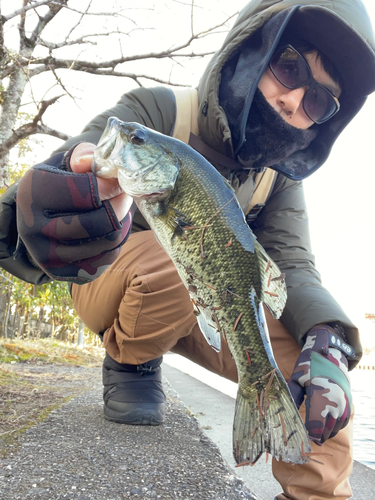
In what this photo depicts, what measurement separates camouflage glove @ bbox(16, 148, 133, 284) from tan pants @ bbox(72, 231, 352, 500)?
81cm

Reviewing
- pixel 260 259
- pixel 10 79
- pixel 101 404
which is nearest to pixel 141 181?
pixel 260 259

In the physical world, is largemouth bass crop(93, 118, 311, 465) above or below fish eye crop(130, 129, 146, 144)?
below

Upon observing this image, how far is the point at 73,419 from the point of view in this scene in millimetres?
2211

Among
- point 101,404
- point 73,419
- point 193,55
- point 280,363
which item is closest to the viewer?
point 73,419

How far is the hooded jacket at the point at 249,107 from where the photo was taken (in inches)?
87.4

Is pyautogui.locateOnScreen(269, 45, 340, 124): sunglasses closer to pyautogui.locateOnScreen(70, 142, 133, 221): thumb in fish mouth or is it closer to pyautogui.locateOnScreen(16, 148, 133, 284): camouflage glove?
pyautogui.locateOnScreen(70, 142, 133, 221): thumb in fish mouth

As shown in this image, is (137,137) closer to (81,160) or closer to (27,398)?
(81,160)

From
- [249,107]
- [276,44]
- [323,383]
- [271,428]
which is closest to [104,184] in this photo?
[271,428]

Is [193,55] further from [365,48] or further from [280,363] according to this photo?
[280,363]

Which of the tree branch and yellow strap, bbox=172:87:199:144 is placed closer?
yellow strap, bbox=172:87:199:144

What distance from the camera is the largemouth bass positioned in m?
1.35

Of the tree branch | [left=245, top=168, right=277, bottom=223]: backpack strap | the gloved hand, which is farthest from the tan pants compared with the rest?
the tree branch

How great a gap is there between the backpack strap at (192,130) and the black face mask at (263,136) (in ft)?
0.63

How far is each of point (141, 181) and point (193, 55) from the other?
602cm
